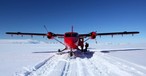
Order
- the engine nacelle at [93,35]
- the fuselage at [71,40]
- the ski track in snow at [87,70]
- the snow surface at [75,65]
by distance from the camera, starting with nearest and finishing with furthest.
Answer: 1. the ski track in snow at [87,70]
2. the snow surface at [75,65]
3. the fuselage at [71,40]
4. the engine nacelle at [93,35]

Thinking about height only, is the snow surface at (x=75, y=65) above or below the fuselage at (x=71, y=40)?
below

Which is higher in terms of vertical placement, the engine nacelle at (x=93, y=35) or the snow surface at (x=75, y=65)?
the engine nacelle at (x=93, y=35)

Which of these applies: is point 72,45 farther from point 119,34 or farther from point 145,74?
point 119,34

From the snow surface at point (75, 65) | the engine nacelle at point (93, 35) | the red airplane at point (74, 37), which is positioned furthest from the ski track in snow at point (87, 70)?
the engine nacelle at point (93, 35)

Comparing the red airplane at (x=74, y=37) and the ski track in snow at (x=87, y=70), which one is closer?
the ski track in snow at (x=87, y=70)

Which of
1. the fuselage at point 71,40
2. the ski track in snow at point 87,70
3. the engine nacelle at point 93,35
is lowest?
the ski track in snow at point 87,70

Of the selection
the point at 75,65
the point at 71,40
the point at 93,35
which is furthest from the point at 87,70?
the point at 93,35

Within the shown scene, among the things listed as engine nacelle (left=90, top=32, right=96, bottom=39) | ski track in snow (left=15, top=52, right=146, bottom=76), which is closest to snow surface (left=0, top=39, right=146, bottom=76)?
ski track in snow (left=15, top=52, right=146, bottom=76)

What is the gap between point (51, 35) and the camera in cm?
2192

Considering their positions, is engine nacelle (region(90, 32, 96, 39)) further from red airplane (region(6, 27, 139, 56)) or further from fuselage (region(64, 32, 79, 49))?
fuselage (region(64, 32, 79, 49))

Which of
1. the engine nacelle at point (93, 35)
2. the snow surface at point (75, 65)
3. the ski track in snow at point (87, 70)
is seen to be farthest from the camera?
the engine nacelle at point (93, 35)

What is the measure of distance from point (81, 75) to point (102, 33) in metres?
19.4

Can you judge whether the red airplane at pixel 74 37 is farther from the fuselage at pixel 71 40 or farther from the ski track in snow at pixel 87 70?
the ski track in snow at pixel 87 70

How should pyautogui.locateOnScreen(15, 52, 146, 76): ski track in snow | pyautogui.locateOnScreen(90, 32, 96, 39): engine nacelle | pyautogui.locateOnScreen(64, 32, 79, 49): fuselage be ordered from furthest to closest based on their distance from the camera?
pyautogui.locateOnScreen(90, 32, 96, 39): engine nacelle → pyautogui.locateOnScreen(64, 32, 79, 49): fuselage → pyautogui.locateOnScreen(15, 52, 146, 76): ski track in snow
